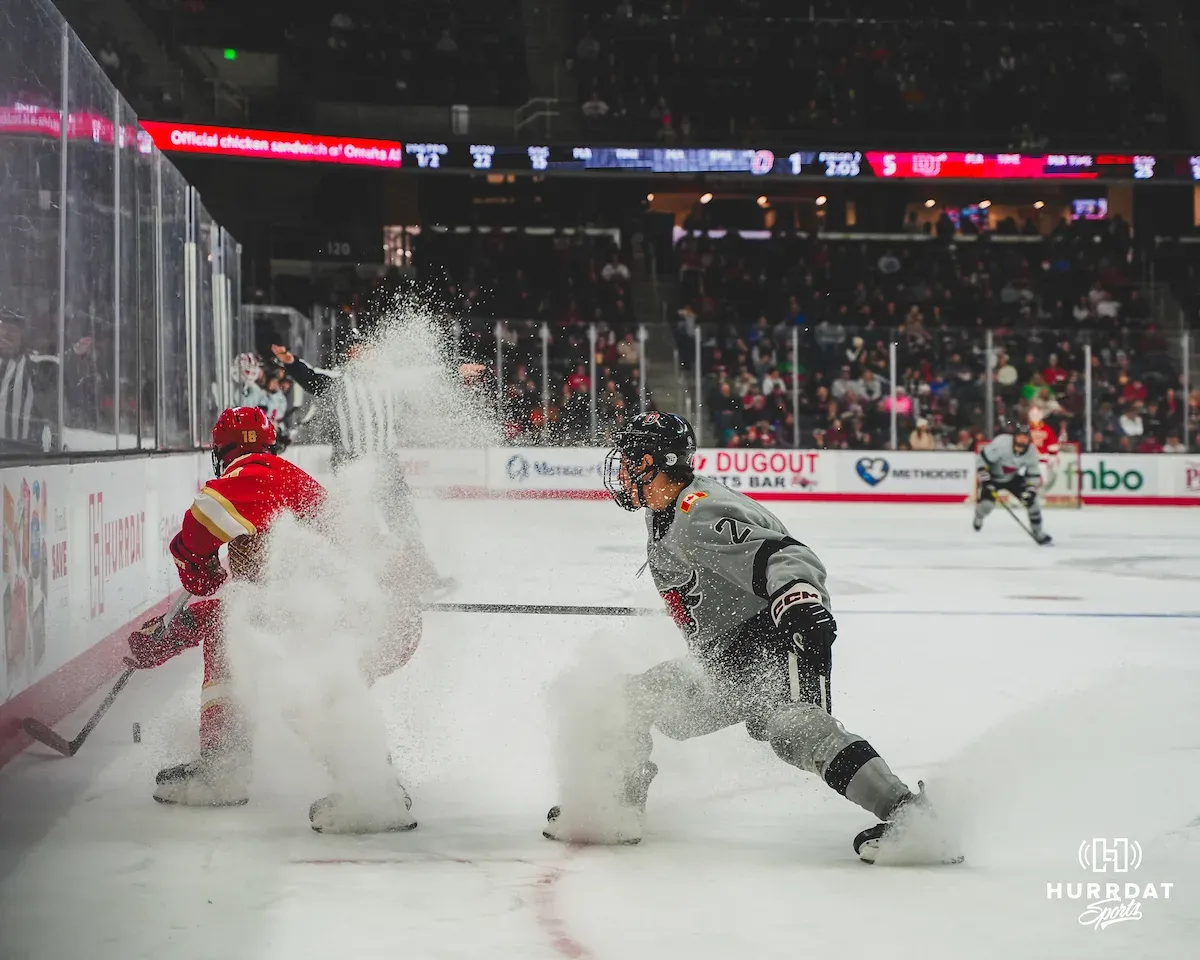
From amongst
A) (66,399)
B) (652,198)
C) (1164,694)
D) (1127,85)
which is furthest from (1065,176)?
(66,399)

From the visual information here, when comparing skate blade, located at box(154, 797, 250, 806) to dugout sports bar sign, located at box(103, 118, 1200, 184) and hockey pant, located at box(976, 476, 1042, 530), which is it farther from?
dugout sports bar sign, located at box(103, 118, 1200, 184)

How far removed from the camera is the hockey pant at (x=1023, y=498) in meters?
12.6

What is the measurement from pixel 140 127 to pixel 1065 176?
1986 centimetres

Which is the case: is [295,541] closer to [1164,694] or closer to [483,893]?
[483,893]

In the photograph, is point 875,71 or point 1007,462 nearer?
point 1007,462

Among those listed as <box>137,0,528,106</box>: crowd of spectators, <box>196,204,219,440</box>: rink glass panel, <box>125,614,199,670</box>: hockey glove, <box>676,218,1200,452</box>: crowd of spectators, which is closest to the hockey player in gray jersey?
<box>125,614,199,670</box>: hockey glove

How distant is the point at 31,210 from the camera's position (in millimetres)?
4184

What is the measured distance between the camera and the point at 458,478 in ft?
60.7

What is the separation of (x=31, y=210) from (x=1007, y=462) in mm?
10661

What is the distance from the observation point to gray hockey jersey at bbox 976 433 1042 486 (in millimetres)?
13125

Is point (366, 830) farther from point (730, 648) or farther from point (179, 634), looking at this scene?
point (730, 648)

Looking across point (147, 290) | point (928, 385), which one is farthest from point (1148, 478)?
point (147, 290)

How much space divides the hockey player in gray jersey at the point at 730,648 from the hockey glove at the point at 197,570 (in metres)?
1.11

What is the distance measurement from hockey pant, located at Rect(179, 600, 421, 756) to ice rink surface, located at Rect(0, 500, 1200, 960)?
0.20 metres
